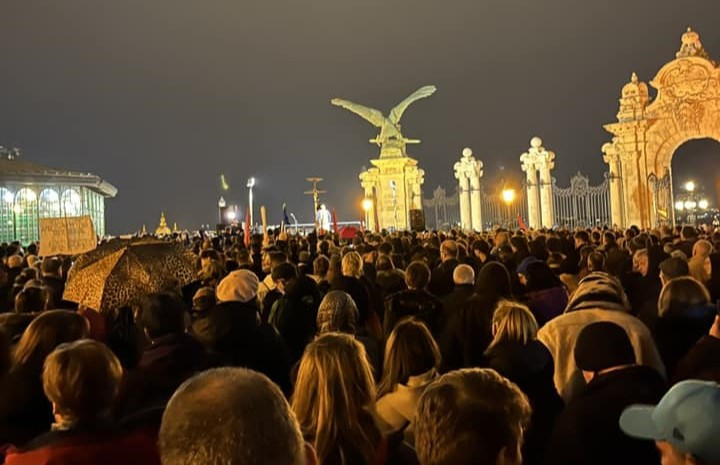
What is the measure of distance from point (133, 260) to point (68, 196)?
41.0 meters

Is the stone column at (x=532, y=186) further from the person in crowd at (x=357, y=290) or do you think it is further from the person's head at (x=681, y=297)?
the person's head at (x=681, y=297)

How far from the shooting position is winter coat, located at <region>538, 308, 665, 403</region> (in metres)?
5.19

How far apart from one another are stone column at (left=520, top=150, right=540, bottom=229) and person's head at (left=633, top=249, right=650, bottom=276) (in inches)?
933

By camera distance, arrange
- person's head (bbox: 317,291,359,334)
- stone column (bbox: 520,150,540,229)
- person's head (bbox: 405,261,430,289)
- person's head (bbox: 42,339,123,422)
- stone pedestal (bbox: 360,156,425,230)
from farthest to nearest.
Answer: stone pedestal (bbox: 360,156,425,230) → stone column (bbox: 520,150,540,229) → person's head (bbox: 405,261,430,289) → person's head (bbox: 317,291,359,334) → person's head (bbox: 42,339,123,422)

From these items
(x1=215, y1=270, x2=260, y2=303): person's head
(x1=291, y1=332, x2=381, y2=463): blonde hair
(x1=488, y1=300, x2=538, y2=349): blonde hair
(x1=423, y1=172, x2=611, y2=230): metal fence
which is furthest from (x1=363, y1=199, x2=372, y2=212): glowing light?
(x1=291, y1=332, x2=381, y2=463): blonde hair

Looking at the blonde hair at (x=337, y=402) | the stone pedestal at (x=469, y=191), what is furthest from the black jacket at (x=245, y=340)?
the stone pedestal at (x=469, y=191)

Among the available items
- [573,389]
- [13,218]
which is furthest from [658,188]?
[13,218]

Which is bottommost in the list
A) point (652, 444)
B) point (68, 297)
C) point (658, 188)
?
point (652, 444)

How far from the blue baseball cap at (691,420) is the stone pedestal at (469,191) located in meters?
32.2

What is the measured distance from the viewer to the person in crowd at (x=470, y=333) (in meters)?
6.40

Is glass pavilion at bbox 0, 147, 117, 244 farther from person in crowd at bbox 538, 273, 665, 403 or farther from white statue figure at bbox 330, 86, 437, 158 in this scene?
person in crowd at bbox 538, 273, 665, 403

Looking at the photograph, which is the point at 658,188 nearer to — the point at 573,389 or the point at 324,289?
the point at 324,289

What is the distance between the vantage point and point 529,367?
5105 mm

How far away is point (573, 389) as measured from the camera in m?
5.20
